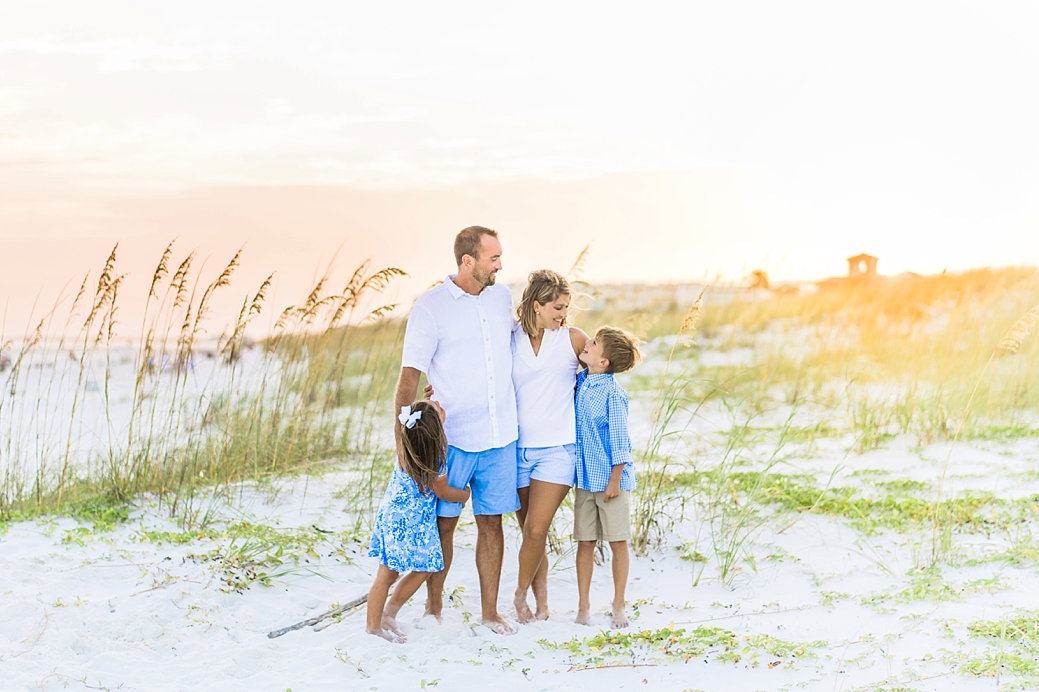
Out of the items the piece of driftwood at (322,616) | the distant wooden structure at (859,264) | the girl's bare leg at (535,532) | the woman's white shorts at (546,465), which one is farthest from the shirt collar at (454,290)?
the distant wooden structure at (859,264)

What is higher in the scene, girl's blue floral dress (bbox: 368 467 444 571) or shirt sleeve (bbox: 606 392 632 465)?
shirt sleeve (bbox: 606 392 632 465)

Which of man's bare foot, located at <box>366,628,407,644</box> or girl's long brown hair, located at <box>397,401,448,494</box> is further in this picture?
man's bare foot, located at <box>366,628,407,644</box>

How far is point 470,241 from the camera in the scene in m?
4.46

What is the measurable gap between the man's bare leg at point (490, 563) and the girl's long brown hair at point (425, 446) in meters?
0.40

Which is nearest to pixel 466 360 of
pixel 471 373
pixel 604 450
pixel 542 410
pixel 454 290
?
pixel 471 373

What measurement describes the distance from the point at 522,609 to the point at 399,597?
68cm

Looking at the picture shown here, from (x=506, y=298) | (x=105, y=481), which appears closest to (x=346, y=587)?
(x=506, y=298)

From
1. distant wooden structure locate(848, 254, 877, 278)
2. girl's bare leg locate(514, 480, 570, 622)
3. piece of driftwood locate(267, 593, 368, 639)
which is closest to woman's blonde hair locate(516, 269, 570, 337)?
girl's bare leg locate(514, 480, 570, 622)

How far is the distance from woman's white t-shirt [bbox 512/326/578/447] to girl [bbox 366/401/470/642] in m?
0.43

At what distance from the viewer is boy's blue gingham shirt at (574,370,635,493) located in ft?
15.0

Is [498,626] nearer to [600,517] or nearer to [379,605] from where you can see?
[379,605]

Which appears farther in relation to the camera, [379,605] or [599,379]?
[599,379]

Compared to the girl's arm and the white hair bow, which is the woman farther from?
the white hair bow

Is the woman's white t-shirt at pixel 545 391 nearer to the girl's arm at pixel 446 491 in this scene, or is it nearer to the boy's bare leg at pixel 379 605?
the girl's arm at pixel 446 491
